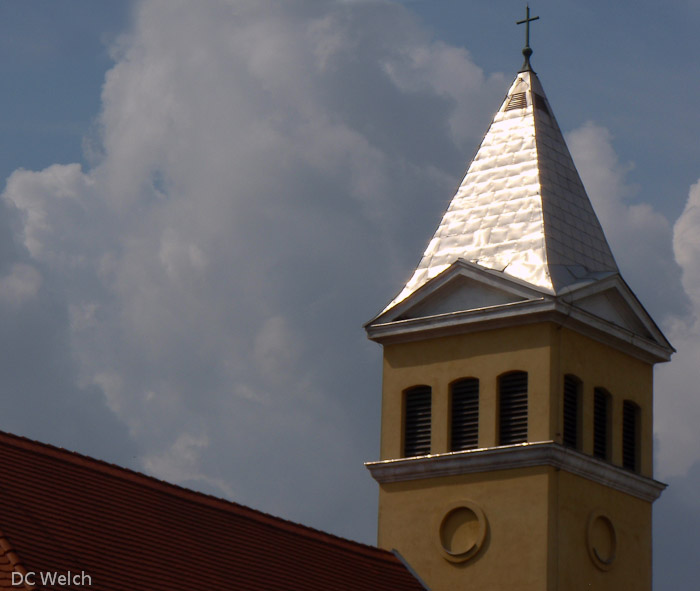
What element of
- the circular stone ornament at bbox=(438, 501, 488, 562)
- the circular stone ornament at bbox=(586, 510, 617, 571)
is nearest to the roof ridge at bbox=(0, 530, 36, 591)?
the circular stone ornament at bbox=(438, 501, 488, 562)

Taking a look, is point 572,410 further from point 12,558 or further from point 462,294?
point 12,558

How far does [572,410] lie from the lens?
126 feet

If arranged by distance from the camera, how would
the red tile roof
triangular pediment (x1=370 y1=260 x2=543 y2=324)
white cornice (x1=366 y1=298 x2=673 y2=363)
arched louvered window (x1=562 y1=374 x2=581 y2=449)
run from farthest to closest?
triangular pediment (x1=370 y1=260 x2=543 y2=324)
arched louvered window (x1=562 y1=374 x2=581 y2=449)
white cornice (x1=366 y1=298 x2=673 y2=363)
the red tile roof

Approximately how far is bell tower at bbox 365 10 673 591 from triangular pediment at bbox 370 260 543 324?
1.5 inches

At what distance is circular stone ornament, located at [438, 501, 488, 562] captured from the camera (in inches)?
1485

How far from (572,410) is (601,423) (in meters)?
1.32

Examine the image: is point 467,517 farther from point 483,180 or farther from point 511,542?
point 483,180

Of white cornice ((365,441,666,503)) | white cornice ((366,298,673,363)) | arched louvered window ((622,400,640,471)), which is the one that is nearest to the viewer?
white cornice ((365,441,666,503))

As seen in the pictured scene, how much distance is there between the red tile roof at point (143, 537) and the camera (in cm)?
→ 2859

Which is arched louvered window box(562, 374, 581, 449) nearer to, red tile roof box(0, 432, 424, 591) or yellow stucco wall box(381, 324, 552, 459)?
yellow stucco wall box(381, 324, 552, 459)

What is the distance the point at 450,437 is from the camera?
38.8 meters

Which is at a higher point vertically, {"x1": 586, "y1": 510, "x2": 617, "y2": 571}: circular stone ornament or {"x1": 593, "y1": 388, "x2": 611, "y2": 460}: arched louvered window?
{"x1": 593, "y1": 388, "x2": 611, "y2": 460}: arched louvered window

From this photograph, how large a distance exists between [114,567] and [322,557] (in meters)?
7.12

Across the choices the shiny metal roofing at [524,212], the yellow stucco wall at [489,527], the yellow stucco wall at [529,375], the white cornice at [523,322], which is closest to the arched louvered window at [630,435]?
the yellow stucco wall at [529,375]
